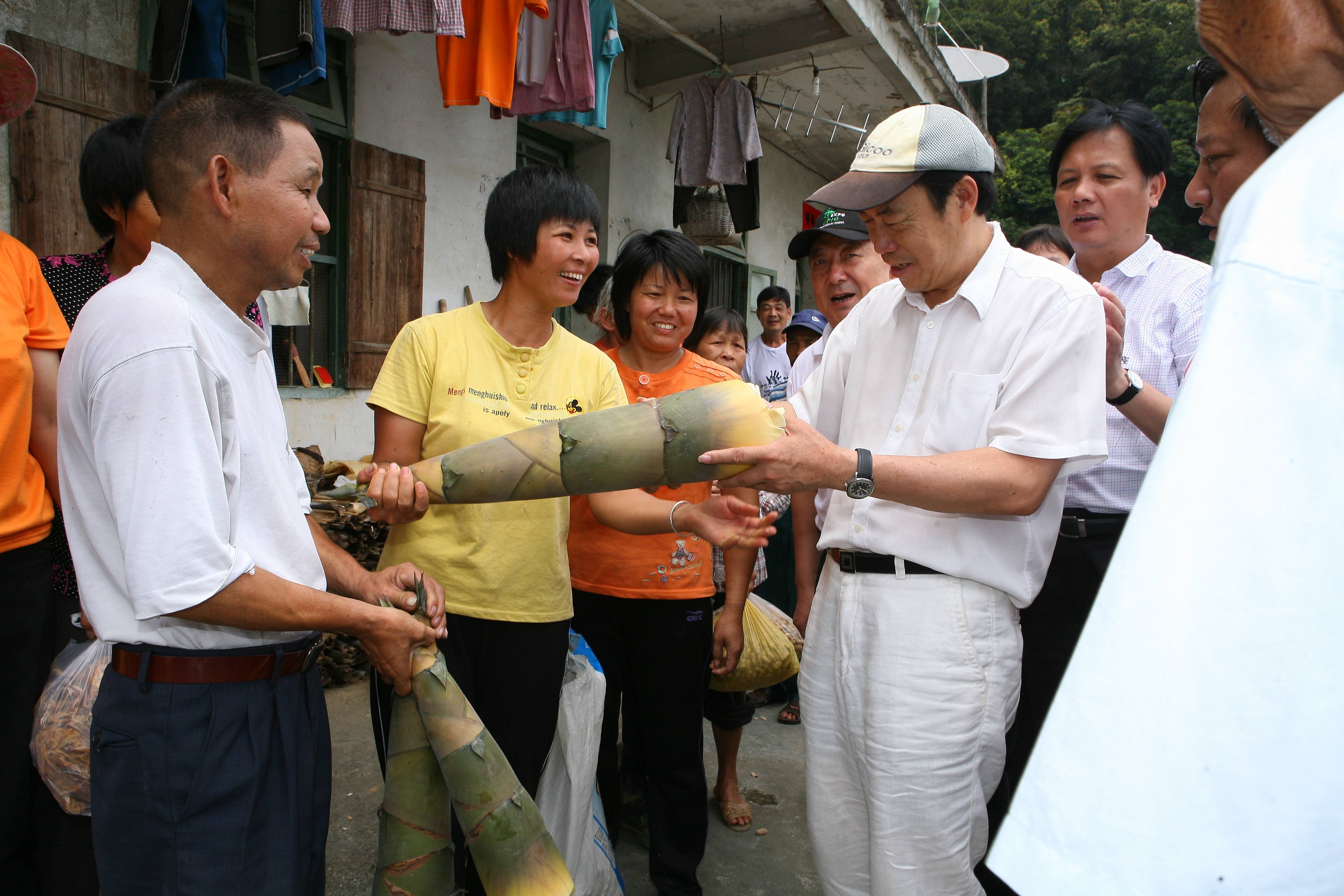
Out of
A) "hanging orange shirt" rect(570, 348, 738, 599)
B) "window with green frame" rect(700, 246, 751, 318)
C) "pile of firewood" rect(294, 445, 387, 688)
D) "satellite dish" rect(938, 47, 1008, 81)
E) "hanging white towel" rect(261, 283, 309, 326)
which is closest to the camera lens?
"hanging orange shirt" rect(570, 348, 738, 599)

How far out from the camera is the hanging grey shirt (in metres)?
7.24

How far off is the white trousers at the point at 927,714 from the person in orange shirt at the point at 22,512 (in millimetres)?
2288

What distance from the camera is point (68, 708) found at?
1811 mm

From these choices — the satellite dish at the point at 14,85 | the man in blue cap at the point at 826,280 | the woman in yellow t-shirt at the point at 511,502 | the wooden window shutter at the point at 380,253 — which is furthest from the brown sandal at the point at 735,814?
the wooden window shutter at the point at 380,253

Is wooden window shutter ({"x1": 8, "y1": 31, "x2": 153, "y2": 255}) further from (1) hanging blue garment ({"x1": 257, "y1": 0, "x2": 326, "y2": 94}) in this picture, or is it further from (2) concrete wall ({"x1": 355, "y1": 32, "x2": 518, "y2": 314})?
(2) concrete wall ({"x1": 355, "y1": 32, "x2": 518, "y2": 314})

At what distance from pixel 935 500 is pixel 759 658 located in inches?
62.6

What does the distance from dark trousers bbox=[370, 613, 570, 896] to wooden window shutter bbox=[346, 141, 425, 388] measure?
3778 millimetres

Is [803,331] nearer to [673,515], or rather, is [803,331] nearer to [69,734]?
[673,515]

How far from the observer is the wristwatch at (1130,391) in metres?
2.24

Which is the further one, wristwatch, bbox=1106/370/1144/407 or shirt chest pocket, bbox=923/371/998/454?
wristwatch, bbox=1106/370/1144/407

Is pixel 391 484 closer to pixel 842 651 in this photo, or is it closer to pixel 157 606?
pixel 157 606

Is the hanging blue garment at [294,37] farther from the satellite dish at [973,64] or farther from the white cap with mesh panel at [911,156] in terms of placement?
the satellite dish at [973,64]

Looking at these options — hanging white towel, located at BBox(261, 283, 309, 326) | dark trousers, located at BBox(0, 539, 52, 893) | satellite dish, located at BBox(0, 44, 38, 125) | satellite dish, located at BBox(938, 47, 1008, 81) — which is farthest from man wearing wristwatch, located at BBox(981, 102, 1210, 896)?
satellite dish, located at BBox(938, 47, 1008, 81)

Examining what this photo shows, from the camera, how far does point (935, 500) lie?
1802 mm
